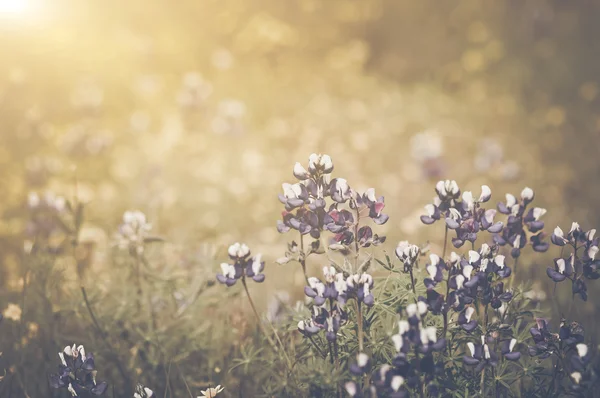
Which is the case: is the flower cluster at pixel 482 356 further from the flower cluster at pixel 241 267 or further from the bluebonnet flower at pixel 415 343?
the flower cluster at pixel 241 267

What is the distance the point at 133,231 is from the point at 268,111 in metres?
3.52

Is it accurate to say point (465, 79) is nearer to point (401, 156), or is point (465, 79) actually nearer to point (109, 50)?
point (401, 156)

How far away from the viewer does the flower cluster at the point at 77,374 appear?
5.39 ft

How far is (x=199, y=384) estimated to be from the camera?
2113 mm

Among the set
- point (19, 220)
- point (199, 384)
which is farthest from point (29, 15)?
point (199, 384)

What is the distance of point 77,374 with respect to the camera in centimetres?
169

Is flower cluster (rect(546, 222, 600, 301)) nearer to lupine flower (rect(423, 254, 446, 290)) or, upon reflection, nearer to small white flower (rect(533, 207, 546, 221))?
small white flower (rect(533, 207, 546, 221))

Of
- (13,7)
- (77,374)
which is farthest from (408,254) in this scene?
(13,7)

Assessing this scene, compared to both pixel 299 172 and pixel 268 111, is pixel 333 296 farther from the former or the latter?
pixel 268 111

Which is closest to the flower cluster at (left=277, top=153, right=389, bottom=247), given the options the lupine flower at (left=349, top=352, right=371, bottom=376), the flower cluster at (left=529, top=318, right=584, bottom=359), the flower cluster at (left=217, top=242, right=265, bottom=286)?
the flower cluster at (left=217, top=242, right=265, bottom=286)

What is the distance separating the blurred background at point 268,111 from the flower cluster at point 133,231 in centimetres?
30

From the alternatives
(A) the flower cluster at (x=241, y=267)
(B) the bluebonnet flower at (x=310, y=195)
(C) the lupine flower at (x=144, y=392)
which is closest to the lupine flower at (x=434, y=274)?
(B) the bluebonnet flower at (x=310, y=195)

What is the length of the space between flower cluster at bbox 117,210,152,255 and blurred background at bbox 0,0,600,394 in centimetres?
30

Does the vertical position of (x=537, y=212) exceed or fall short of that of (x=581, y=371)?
it exceeds it
